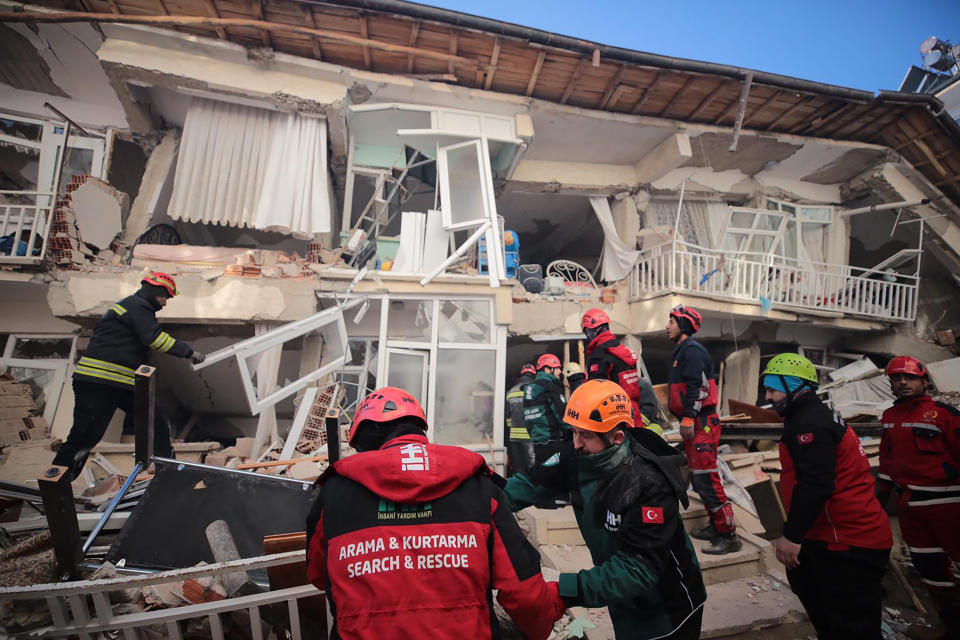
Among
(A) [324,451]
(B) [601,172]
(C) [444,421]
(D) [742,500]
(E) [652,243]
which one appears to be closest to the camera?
(D) [742,500]

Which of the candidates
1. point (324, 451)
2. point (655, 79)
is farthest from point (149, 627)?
point (655, 79)

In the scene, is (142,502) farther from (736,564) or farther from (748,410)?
(748,410)

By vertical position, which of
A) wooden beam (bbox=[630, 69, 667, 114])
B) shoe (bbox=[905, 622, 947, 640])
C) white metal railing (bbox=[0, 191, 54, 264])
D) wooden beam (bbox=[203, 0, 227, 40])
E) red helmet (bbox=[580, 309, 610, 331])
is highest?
wooden beam (bbox=[630, 69, 667, 114])

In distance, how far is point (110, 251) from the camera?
657 cm

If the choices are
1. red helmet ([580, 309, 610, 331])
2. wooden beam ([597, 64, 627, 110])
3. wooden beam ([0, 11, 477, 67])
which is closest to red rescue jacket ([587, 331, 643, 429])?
red helmet ([580, 309, 610, 331])

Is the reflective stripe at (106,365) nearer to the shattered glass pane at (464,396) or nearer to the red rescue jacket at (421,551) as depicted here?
the red rescue jacket at (421,551)

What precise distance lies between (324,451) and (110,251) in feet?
14.2

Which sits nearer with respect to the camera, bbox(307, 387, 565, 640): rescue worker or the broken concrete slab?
bbox(307, 387, 565, 640): rescue worker

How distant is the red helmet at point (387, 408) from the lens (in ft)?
6.36

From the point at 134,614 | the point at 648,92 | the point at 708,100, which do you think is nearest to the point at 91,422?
the point at 134,614

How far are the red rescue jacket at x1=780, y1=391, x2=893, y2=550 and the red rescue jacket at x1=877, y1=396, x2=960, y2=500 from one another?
1.08 meters

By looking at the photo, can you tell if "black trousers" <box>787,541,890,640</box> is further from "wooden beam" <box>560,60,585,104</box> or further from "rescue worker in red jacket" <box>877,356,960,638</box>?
"wooden beam" <box>560,60,585,104</box>

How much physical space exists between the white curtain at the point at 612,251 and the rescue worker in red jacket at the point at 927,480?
563 cm

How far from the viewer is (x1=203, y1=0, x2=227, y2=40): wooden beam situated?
609 cm
